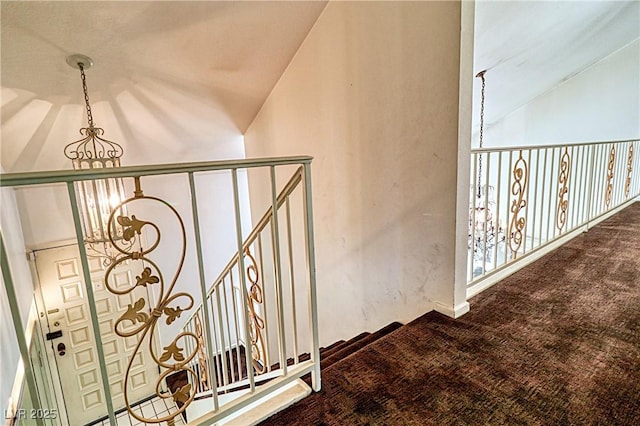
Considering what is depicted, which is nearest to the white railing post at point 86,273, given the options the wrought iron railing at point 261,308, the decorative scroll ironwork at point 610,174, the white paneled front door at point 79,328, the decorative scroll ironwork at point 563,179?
the wrought iron railing at point 261,308

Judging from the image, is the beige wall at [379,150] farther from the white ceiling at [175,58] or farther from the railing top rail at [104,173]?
the railing top rail at [104,173]

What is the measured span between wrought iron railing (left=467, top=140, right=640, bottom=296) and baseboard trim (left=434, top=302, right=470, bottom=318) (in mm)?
262

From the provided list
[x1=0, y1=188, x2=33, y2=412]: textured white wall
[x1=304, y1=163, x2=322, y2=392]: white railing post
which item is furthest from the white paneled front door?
[x1=304, y1=163, x2=322, y2=392]: white railing post

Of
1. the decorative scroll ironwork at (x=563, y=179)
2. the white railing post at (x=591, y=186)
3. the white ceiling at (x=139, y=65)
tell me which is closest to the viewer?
the white ceiling at (x=139, y=65)

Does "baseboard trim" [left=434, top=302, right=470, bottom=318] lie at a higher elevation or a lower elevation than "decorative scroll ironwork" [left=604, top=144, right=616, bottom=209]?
lower

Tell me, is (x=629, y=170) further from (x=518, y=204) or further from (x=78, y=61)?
(x=78, y=61)

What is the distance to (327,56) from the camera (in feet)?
8.23

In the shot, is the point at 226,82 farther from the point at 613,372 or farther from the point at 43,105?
the point at 613,372

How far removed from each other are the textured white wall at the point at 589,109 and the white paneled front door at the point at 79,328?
5.29 m

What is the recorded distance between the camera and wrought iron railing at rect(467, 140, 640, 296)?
236 centimetres

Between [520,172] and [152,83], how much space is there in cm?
290

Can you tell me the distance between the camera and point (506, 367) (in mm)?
1488

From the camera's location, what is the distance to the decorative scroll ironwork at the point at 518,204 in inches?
96.0

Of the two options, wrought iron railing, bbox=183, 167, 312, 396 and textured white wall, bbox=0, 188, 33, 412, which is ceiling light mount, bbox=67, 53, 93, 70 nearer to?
textured white wall, bbox=0, 188, 33, 412
